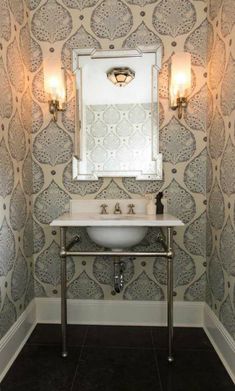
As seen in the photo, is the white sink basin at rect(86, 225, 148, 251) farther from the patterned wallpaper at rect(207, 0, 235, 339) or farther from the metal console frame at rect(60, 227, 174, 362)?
the patterned wallpaper at rect(207, 0, 235, 339)

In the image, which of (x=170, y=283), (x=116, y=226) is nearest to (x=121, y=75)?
(x=116, y=226)

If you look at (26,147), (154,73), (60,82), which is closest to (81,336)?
(26,147)

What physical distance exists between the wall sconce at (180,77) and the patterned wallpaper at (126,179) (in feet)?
0.31

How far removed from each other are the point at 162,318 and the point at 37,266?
91 centimetres

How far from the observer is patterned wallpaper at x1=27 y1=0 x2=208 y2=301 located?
1792 mm

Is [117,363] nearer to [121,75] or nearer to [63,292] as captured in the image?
[63,292]

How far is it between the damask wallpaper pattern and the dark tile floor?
227 millimetres

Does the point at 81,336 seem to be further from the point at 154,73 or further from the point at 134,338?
the point at 154,73

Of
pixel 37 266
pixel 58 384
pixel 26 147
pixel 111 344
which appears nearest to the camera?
pixel 58 384

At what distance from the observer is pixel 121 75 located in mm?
1828

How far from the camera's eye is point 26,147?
5.90 feet

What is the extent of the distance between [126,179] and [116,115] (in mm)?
420

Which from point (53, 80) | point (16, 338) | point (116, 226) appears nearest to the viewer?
point (116, 226)

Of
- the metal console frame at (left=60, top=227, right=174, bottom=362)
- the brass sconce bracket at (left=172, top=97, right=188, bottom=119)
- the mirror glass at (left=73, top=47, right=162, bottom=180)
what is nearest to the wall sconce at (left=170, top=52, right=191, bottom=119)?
the brass sconce bracket at (left=172, top=97, right=188, bottom=119)
